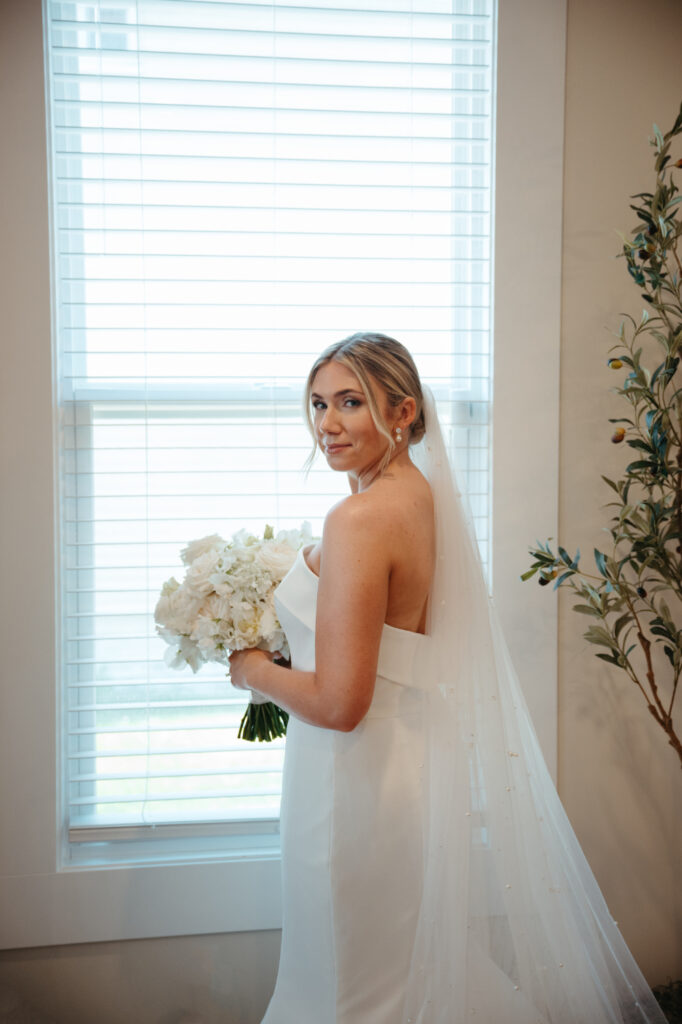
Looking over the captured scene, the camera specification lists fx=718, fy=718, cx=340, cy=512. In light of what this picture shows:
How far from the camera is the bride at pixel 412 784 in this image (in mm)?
1386

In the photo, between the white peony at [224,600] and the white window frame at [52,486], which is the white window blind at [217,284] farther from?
the white peony at [224,600]

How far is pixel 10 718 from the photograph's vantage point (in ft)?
6.48

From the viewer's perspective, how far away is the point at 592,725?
2.13 meters

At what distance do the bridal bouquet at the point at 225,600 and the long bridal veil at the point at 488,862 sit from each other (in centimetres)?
37

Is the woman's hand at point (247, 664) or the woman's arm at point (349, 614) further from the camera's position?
the woman's hand at point (247, 664)

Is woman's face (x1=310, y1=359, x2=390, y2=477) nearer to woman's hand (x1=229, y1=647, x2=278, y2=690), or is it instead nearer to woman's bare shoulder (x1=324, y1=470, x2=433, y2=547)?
woman's bare shoulder (x1=324, y1=470, x2=433, y2=547)

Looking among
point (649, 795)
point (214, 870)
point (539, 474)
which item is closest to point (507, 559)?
point (539, 474)

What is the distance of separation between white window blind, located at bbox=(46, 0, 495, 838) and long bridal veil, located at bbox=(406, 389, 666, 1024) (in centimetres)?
68

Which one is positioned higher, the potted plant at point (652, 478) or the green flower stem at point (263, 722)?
the potted plant at point (652, 478)

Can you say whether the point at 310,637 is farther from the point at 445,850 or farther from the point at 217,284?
the point at 217,284

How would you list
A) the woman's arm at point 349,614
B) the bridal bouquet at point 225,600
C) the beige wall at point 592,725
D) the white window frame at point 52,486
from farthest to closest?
the beige wall at point 592,725
the white window frame at point 52,486
the bridal bouquet at point 225,600
the woman's arm at point 349,614

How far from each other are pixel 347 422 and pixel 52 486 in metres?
0.94

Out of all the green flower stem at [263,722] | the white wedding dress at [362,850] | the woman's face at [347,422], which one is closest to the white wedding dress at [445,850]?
the white wedding dress at [362,850]

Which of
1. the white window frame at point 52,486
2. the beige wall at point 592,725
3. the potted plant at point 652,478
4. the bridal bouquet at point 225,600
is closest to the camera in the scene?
the bridal bouquet at point 225,600
